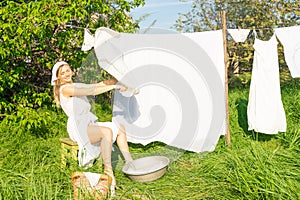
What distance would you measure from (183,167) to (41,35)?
1.84 m

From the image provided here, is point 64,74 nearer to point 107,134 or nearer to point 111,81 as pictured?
point 111,81

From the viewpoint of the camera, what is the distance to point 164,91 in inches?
145

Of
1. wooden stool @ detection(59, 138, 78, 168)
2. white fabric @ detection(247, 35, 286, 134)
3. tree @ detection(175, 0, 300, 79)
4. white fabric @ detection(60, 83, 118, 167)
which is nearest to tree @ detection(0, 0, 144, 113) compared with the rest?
white fabric @ detection(60, 83, 118, 167)

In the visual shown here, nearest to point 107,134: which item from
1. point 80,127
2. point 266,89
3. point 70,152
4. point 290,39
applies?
point 80,127

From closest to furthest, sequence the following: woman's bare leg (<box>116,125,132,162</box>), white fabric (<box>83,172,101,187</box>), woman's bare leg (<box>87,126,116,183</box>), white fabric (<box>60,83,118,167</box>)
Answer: white fabric (<box>83,172,101,187</box>) → woman's bare leg (<box>87,126,116,183</box>) → white fabric (<box>60,83,118,167</box>) → woman's bare leg (<box>116,125,132,162</box>)

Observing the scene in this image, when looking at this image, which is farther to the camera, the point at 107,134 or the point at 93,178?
the point at 107,134

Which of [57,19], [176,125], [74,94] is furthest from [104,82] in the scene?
[176,125]

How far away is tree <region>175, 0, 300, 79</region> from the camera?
5988 millimetres

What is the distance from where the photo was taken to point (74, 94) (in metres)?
2.82

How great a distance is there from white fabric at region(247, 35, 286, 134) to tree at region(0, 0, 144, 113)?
1.47m

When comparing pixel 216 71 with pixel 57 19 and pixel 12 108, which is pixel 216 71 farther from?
pixel 12 108

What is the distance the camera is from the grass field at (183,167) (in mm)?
2098

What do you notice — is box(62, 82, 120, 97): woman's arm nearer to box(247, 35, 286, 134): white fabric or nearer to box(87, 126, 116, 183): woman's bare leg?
box(87, 126, 116, 183): woman's bare leg

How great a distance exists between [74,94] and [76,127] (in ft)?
0.93
